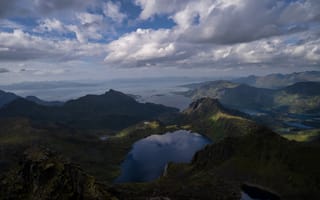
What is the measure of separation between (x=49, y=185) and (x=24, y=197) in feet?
29.7

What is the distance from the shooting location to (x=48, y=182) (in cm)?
9838

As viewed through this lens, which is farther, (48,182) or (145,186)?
(145,186)

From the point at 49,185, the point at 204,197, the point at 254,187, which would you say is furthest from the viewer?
the point at 254,187

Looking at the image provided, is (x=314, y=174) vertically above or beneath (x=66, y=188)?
beneath

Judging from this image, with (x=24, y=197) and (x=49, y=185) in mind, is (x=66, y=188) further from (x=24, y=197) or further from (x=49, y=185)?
(x=24, y=197)

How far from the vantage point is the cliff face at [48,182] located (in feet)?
315

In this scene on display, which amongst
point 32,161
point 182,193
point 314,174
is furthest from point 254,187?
point 32,161

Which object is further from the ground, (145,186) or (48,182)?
(48,182)

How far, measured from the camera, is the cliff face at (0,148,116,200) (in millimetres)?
95906

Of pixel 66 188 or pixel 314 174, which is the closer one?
pixel 66 188

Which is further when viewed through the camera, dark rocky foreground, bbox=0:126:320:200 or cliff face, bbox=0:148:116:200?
dark rocky foreground, bbox=0:126:320:200

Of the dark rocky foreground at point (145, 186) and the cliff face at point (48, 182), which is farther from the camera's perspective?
the dark rocky foreground at point (145, 186)

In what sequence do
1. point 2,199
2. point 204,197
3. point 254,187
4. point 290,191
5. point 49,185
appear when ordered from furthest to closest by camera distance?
point 254,187
point 290,191
point 204,197
point 49,185
point 2,199

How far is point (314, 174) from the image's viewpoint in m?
176
